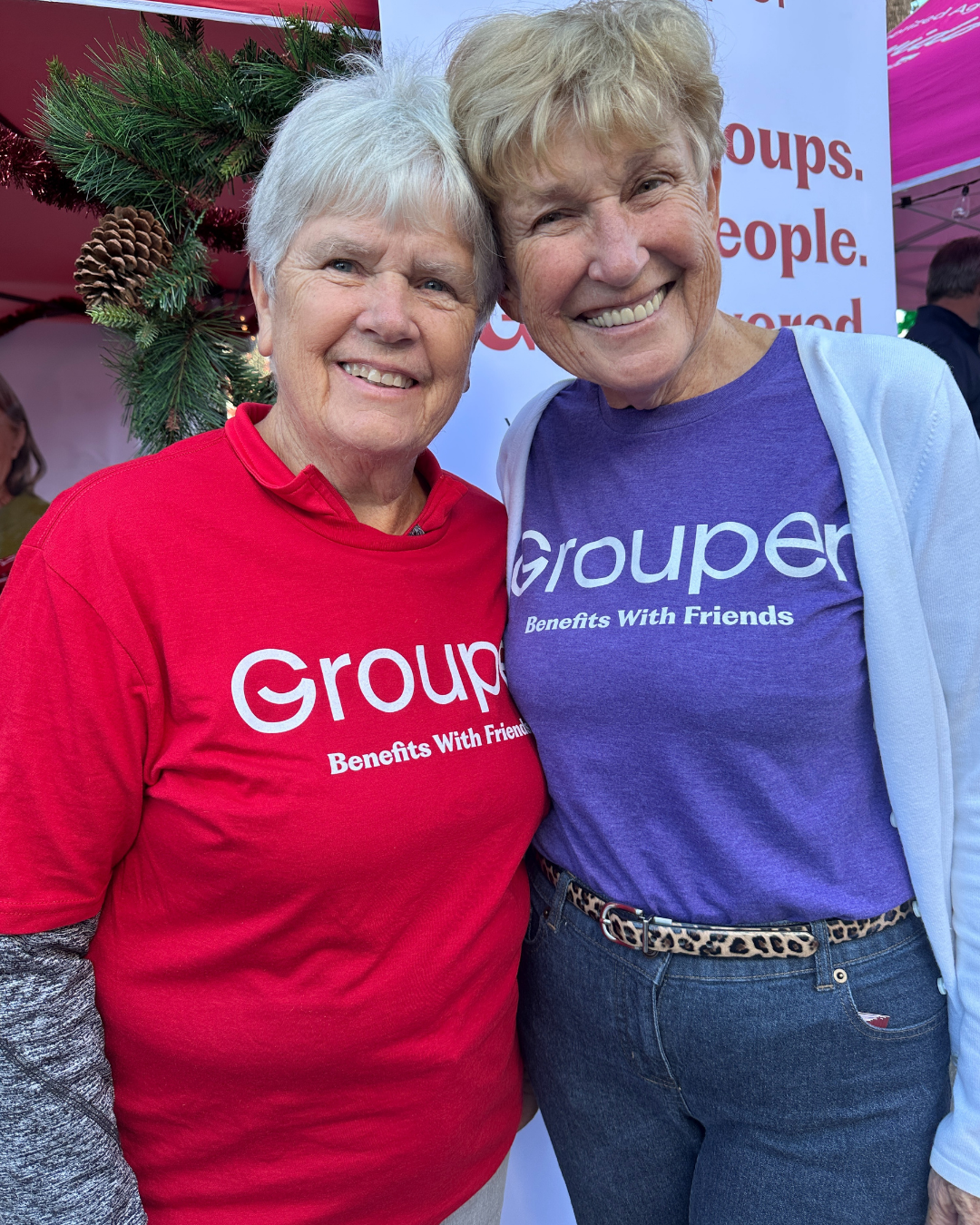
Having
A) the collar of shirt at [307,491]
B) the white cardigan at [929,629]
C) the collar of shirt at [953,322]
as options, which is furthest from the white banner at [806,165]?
the collar of shirt at [953,322]

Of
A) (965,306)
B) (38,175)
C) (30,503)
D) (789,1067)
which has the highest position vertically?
(965,306)

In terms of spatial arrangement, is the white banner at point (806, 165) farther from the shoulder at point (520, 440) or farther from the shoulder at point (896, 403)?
the shoulder at point (896, 403)

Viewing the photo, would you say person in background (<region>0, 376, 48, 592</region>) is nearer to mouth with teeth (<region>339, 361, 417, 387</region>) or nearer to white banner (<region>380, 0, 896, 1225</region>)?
mouth with teeth (<region>339, 361, 417, 387</region>)

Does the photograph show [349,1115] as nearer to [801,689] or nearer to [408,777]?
[408,777]

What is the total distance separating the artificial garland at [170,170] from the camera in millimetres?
1410

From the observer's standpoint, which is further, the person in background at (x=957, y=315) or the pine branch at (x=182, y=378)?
the person in background at (x=957, y=315)

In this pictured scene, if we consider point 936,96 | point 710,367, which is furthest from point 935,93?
point 710,367

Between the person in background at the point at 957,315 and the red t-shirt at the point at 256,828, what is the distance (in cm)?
358

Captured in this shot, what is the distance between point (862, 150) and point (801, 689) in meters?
2.05

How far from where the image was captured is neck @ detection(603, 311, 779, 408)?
1.34 m

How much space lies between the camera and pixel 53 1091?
1059 millimetres

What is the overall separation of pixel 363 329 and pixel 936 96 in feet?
12.4

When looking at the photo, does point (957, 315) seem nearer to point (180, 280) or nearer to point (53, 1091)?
point (180, 280)

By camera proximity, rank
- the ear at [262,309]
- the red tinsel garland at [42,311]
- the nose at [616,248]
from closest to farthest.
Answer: the nose at [616,248] → the ear at [262,309] → the red tinsel garland at [42,311]
